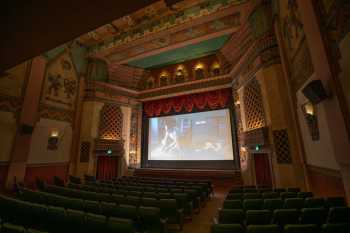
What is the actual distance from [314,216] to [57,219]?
4.22 metres

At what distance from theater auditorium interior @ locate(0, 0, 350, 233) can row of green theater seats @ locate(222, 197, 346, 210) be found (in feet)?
0.07

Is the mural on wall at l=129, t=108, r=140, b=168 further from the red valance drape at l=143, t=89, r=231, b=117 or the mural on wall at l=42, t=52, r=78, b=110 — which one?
the mural on wall at l=42, t=52, r=78, b=110

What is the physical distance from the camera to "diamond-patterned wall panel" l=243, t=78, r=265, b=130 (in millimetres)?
6675

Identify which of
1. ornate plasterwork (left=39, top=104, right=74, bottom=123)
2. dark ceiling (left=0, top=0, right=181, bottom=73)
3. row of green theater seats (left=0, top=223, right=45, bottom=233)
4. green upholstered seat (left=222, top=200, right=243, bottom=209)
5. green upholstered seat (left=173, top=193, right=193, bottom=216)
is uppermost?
ornate plasterwork (left=39, top=104, right=74, bottom=123)

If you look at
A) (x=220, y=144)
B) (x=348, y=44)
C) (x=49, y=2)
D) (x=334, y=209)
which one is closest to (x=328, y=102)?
(x=348, y=44)

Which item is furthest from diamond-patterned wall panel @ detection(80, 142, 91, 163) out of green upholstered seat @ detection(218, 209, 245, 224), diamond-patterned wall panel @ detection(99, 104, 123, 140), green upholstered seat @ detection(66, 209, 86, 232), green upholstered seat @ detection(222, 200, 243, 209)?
green upholstered seat @ detection(218, 209, 245, 224)

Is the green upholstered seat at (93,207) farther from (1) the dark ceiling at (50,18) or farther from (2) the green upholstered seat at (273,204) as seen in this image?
(2) the green upholstered seat at (273,204)

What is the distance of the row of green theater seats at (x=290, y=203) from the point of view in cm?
299

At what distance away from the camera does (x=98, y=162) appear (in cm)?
954

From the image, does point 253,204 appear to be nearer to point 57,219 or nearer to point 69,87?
point 57,219

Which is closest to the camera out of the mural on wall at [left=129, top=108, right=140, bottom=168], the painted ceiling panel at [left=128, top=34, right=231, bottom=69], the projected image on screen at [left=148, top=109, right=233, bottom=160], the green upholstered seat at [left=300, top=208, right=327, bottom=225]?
the green upholstered seat at [left=300, top=208, right=327, bottom=225]

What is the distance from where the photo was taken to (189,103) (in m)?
11.3

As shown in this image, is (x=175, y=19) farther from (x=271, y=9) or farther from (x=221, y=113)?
(x=221, y=113)

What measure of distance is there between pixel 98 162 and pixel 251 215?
913 cm
